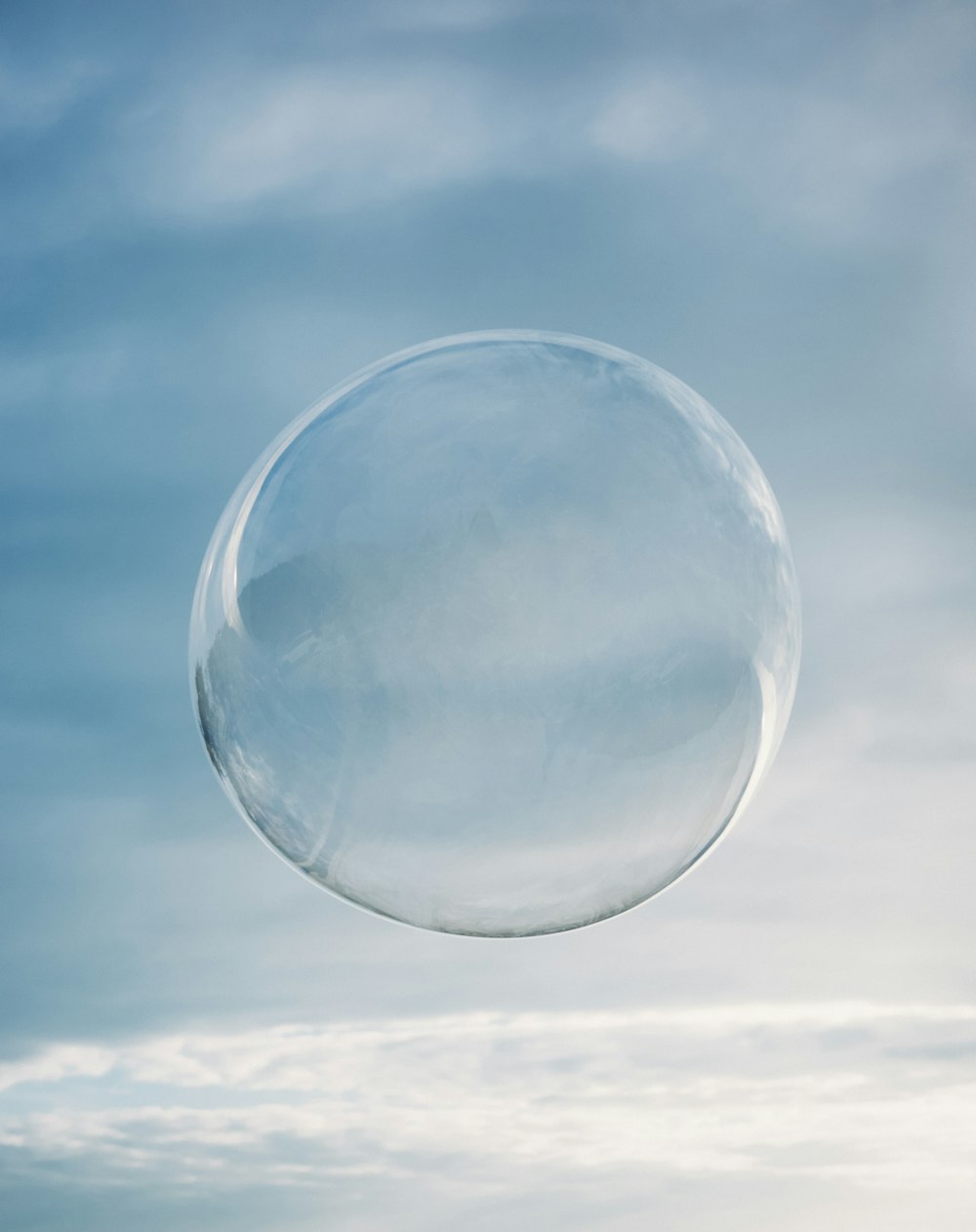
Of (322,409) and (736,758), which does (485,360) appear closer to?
(322,409)

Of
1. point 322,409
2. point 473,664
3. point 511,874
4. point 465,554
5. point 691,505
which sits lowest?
point 511,874

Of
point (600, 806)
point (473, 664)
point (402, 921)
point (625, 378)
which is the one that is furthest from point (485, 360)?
point (402, 921)

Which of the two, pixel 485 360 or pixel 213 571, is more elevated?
pixel 485 360

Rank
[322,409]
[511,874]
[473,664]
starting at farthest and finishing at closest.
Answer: [322,409] < [511,874] < [473,664]

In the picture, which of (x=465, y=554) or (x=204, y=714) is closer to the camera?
(x=465, y=554)

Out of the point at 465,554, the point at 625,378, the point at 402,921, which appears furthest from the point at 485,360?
the point at 402,921

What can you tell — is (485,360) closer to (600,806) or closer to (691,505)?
(691,505)

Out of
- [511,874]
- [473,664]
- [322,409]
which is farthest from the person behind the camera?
[322,409]
